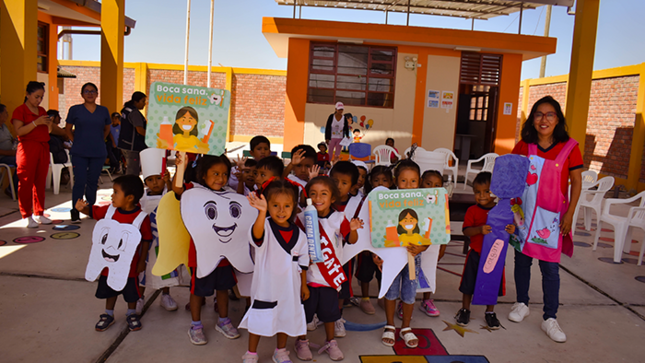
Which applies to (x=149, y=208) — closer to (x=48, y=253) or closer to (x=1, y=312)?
(x=1, y=312)

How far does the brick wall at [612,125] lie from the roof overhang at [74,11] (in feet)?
41.6

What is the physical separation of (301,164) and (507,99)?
9.72m

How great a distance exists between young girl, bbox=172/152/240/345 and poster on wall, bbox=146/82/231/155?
12 centimetres

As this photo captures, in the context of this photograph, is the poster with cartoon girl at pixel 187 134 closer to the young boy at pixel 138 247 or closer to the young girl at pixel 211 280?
the young girl at pixel 211 280

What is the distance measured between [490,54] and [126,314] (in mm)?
10928

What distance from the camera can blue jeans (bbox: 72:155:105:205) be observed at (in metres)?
4.98

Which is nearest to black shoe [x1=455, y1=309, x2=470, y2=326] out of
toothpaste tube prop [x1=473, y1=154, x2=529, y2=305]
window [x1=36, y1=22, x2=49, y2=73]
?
toothpaste tube prop [x1=473, y1=154, x2=529, y2=305]

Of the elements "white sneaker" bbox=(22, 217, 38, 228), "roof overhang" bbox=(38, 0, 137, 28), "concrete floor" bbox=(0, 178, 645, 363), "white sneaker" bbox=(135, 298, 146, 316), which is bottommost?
"concrete floor" bbox=(0, 178, 645, 363)

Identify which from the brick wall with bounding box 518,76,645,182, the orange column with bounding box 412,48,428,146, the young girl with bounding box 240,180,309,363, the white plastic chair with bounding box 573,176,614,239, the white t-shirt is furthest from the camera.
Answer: the orange column with bounding box 412,48,428,146

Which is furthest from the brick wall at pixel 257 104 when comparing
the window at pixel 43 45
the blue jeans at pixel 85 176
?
the blue jeans at pixel 85 176

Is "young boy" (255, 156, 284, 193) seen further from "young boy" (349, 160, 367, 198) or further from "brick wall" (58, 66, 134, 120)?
→ "brick wall" (58, 66, 134, 120)

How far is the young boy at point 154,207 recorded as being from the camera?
120 inches

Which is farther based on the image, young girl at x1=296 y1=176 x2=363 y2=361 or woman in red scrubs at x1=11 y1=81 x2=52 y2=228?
woman in red scrubs at x1=11 y1=81 x2=52 y2=228

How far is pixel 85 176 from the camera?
5.08 m
